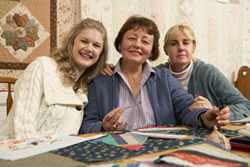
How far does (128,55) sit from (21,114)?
0.55m

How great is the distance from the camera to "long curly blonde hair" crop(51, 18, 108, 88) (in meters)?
1.62

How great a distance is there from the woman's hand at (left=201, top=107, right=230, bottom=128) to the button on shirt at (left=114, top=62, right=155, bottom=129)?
0.28 metres

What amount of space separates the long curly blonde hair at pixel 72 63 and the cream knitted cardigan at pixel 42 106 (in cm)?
7

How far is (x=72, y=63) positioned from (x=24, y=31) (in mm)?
695

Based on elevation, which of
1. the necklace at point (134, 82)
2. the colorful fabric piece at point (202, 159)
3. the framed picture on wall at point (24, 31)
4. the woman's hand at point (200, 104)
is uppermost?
the framed picture on wall at point (24, 31)

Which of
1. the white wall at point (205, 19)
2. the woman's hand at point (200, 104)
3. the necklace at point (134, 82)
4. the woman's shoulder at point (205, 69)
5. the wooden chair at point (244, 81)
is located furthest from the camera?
the wooden chair at point (244, 81)

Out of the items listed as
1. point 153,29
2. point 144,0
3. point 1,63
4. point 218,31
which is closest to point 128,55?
point 153,29

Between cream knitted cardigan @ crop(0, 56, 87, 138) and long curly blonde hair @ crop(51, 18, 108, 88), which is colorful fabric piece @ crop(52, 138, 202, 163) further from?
long curly blonde hair @ crop(51, 18, 108, 88)

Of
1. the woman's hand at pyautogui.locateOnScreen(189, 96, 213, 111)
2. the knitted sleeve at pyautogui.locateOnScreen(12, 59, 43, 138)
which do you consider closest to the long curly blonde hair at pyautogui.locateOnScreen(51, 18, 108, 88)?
the knitted sleeve at pyautogui.locateOnScreen(12, 59, 43, 138)

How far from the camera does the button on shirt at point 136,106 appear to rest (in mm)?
1522

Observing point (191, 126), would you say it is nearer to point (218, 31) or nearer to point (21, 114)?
point (21, 114)

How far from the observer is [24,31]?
86.7 inches

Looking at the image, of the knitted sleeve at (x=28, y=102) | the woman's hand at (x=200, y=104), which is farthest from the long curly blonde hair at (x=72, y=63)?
the woman's hand at (x=200, y=104)

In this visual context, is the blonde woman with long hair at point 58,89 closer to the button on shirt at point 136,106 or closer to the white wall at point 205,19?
the button on shirt at point 136,106
